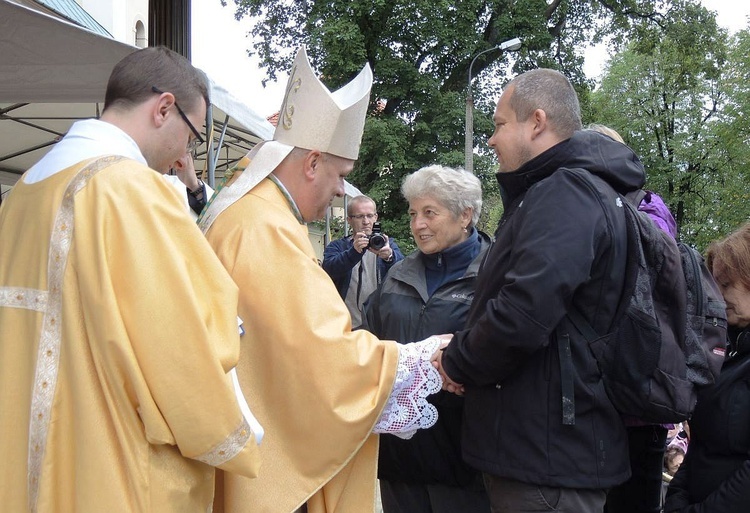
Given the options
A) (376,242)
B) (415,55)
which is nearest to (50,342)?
(376,242)

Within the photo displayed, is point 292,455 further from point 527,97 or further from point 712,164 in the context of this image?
point 712,164

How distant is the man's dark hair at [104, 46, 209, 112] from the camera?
195cm

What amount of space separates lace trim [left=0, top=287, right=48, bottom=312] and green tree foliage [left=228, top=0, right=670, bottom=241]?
17773 millimetres

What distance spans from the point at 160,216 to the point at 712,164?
26138mm

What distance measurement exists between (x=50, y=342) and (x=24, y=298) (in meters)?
0.14

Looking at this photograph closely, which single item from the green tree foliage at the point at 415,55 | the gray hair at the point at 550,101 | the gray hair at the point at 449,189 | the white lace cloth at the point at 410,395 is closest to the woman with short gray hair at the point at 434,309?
the gray hair at the point at 449,189

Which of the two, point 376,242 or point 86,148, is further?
point 376,242

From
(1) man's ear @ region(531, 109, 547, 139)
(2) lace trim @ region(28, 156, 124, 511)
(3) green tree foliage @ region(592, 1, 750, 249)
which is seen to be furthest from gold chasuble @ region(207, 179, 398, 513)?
(3) green tree foliage @ region(592, 1, 750, 249)

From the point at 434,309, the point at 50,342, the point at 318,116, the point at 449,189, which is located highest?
the point at 318,116

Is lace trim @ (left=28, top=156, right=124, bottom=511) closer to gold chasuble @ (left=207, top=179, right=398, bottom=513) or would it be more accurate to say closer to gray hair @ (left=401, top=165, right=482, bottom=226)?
gold chasuble @ (left=207, top=179, right=398, bottom=513)

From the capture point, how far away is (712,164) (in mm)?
24969

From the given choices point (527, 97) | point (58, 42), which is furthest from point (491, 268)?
point (58, 42)

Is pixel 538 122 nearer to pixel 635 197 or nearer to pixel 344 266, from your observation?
pixel 635 197

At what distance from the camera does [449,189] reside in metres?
3.16
